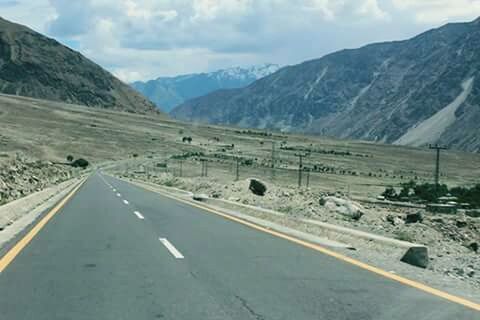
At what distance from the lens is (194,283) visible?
970cm

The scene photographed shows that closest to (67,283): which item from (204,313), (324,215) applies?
(204,313)

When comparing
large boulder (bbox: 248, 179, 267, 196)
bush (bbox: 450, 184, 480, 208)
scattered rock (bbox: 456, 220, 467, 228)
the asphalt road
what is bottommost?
bush (bbox: 450, 184, 480, 208)

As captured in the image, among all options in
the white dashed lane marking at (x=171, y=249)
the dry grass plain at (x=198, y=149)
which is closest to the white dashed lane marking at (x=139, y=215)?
the white dashed lane marking at (x=171, y=249)

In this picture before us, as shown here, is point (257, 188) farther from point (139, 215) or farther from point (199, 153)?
point (199, 153)

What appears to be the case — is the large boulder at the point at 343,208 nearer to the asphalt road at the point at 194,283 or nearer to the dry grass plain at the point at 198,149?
the asphalt road at the point at 194,283

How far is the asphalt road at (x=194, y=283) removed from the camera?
7.88 meters

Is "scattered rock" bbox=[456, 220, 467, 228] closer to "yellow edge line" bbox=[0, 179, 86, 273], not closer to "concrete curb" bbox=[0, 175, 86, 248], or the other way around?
"concrete curb" bbox=[0, 175, 86, 248]

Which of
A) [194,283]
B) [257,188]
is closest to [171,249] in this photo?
[194,283]

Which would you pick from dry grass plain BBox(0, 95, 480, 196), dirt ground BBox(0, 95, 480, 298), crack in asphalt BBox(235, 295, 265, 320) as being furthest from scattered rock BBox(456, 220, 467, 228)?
dry grass plain BBox(0, 95, 480, 196)

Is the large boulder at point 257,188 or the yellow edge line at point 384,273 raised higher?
the yellow edge line at point 384,273

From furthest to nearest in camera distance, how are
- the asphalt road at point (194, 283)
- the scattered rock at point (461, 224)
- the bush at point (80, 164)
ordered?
the bush at point (80, 164), the scattered rock at point (461, 224), the asphalt road at point (194, 283)

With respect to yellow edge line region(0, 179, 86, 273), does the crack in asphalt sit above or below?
above

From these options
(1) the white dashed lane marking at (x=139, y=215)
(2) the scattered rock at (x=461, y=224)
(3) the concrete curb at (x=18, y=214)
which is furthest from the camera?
(2) the scattered rock at (x=461, y=224)

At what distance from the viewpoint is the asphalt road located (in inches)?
310
